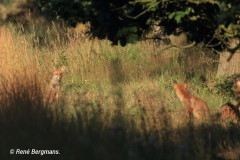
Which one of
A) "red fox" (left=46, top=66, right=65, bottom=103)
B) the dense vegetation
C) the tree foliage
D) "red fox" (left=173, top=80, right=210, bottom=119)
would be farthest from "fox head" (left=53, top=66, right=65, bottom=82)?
the tree foliage

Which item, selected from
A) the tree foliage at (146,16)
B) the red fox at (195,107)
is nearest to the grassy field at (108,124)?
the red fox at (195,107)

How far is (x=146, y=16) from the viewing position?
7.86 metres

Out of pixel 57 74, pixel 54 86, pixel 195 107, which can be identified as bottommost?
pixel 195 107

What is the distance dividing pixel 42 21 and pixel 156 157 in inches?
1047

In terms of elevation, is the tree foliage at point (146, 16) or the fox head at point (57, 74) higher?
the fox head at point (57, 74)

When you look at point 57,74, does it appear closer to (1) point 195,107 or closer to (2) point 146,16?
(1) point 195,107

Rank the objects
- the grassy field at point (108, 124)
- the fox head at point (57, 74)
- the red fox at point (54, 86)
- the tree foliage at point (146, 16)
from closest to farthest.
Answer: the tree foliage at point (146, 16) → the grassy field at point (108, 124) → the red fox at point (54, 86) → the fox head at point (57, 74)

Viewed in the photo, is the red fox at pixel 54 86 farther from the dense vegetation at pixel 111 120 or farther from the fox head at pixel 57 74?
the dense vegetation at pixel 111 120

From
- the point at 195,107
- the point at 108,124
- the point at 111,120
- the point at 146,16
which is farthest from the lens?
the point at 195,107

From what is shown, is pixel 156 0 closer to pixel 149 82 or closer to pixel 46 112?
pixel 46 112

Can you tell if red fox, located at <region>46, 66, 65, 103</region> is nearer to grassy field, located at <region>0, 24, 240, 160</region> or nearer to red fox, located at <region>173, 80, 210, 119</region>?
grassy field, located at <region>0, 24, 240, 160</region>

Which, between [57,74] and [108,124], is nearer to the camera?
[108,124]

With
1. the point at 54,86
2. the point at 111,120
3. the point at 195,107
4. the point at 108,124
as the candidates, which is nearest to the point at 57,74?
the point at 54,86

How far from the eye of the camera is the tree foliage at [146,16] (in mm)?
7102
